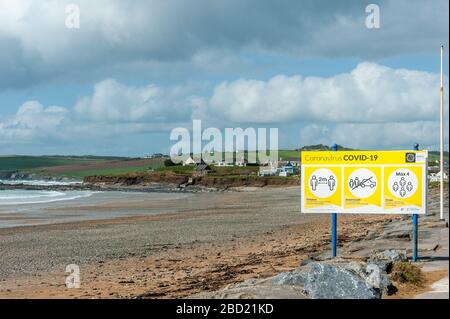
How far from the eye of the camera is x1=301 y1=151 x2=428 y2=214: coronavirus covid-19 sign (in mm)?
14969

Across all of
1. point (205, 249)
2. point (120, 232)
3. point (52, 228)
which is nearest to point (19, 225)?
point (52, 228)

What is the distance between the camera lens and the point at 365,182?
50.5 ft

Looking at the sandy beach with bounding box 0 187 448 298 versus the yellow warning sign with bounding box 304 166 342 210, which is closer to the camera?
the sandy beach with bounding box 0 187 448 298

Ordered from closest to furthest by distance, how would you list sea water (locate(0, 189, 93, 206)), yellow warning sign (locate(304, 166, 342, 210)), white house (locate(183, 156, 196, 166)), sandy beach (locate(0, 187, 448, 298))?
sandy beach (locate(0, 187, 448, 298))
yellow warning sign (locate(304, 166, 342, 210))
sea water (locate(0, 189, 93, 206))
white house (locate(183, 156, 196, 166))

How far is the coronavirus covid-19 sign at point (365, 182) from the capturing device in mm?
14969

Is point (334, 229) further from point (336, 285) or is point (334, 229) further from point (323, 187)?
point (336, 285)

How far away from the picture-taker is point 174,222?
114ft

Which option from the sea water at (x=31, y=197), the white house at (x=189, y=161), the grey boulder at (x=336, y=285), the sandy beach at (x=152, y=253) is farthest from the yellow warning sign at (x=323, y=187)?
the white house at (x=189, y=161)

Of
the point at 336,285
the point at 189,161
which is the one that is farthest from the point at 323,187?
the point at 189,161

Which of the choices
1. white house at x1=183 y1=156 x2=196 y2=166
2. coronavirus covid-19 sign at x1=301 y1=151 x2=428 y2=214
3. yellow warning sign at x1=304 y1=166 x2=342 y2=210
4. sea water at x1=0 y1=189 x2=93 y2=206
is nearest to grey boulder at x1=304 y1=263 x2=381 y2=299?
coronavirus covid-19 sign at x1=301 y1=151 x2=428 y2=214

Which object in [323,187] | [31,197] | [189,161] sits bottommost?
[31,197]

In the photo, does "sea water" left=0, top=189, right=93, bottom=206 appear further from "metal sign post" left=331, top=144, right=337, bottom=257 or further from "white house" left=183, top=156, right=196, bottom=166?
"white house" left=183, top=156, right=196, bottom=166
